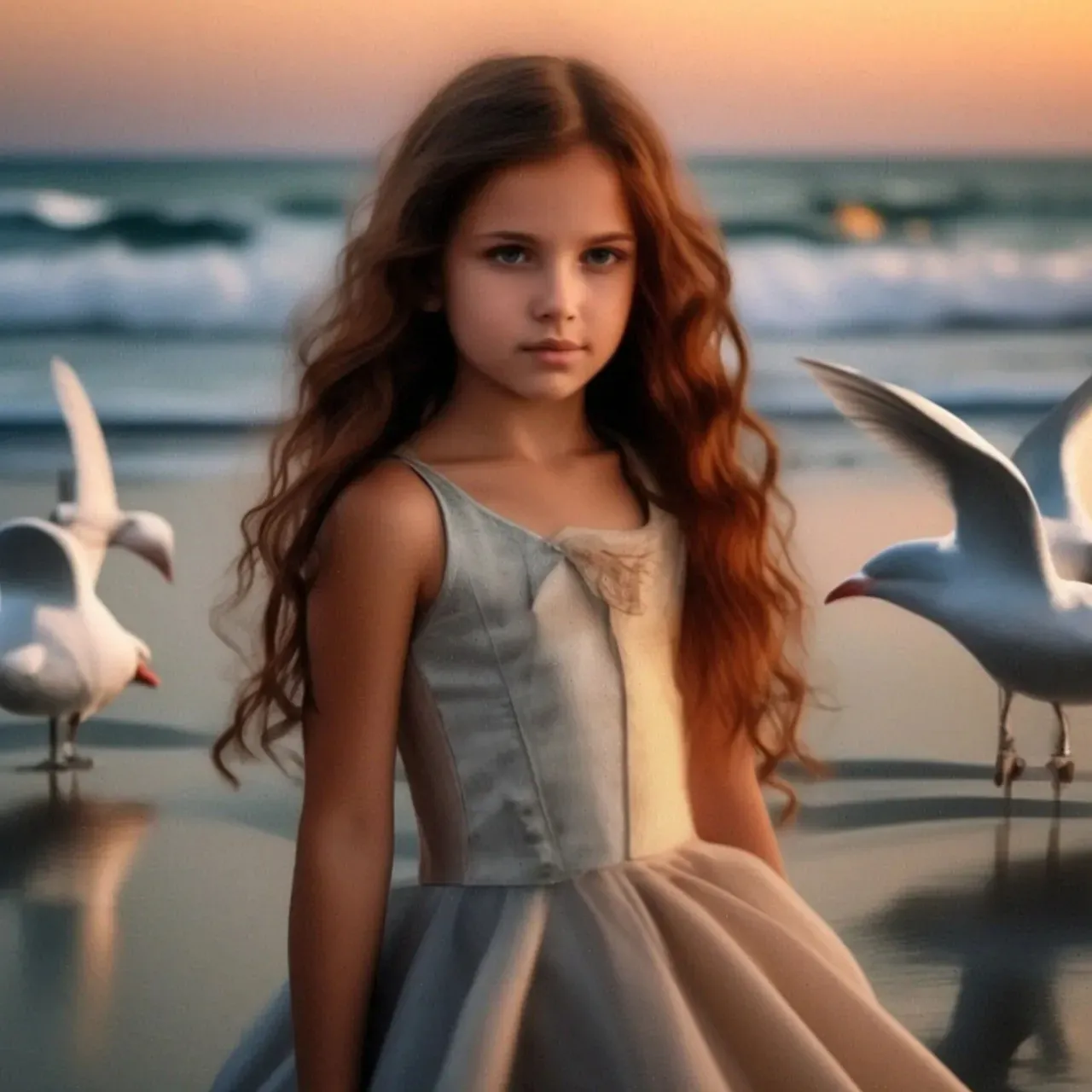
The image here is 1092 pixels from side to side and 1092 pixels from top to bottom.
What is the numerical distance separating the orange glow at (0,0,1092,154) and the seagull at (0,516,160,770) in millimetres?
435

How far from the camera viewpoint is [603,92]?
0.96 meters

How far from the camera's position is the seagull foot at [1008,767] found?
5.65ft

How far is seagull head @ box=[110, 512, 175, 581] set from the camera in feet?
5.80

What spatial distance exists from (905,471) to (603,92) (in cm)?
90

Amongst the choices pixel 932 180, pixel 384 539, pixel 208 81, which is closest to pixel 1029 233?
pixel 932 180

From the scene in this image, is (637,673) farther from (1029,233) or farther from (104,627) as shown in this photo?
(1029,233)

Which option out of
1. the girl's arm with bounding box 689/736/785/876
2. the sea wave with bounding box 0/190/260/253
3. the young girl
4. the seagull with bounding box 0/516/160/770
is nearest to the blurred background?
the sea wave with bounding box 0/190/260/253

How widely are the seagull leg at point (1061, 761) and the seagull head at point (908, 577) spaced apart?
0.19 meters

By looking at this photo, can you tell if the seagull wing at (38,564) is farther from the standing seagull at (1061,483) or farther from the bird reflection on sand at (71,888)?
the standing seagull at (1061,483)

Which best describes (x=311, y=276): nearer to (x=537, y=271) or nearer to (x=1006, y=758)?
(x=1006, y=758)

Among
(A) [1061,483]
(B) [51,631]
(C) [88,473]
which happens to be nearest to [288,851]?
(B) [51,631]

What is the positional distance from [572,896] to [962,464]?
2.47 feet

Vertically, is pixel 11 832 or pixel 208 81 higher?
pixel 208 81

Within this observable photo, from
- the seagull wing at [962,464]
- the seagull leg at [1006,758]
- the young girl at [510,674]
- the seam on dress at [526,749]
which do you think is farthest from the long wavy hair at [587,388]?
the seagull leg at [1006,758]
